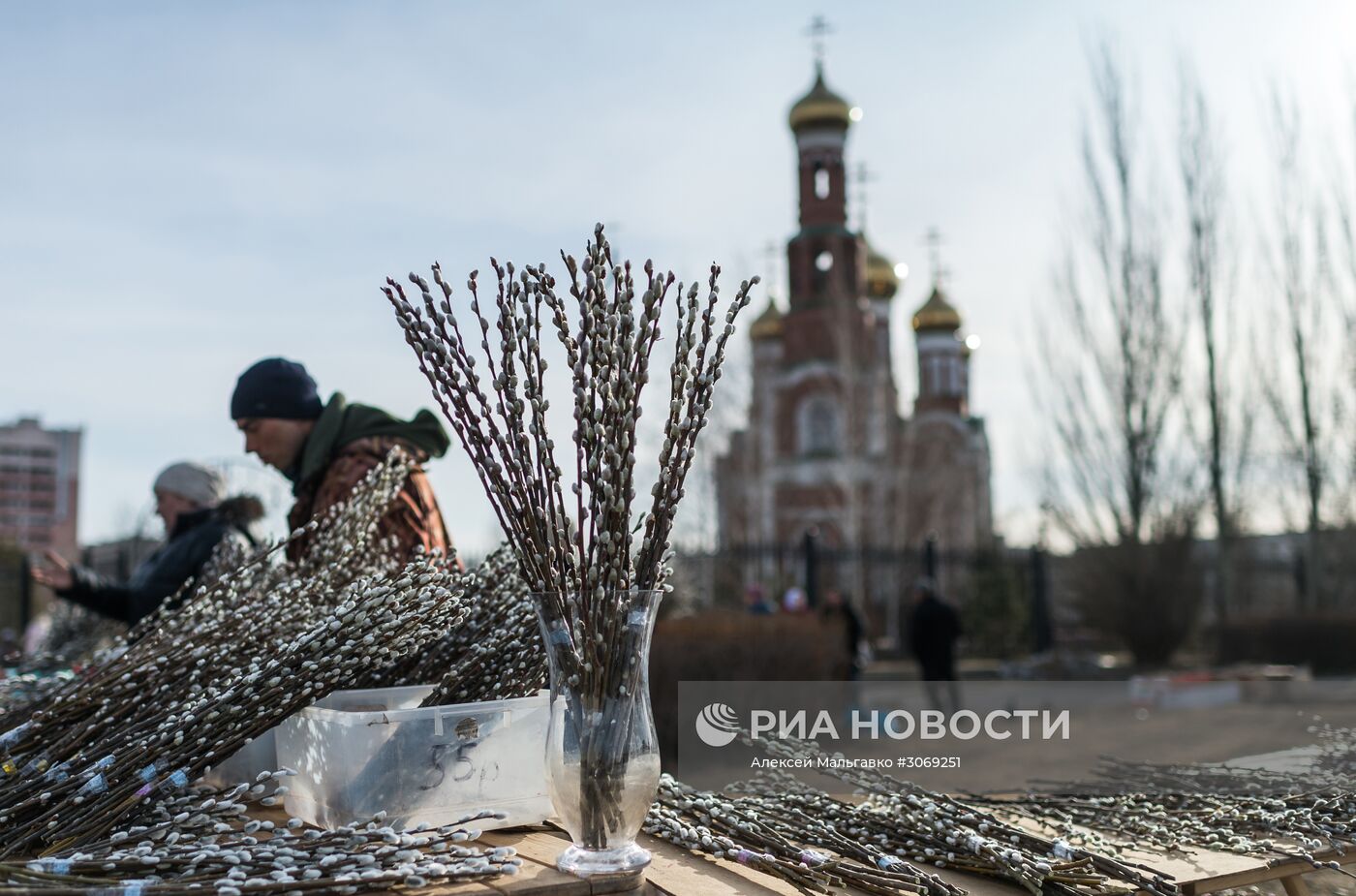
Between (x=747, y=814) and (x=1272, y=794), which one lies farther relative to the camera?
(x=1272, y=794)

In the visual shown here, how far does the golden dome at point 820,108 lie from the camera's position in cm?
3127

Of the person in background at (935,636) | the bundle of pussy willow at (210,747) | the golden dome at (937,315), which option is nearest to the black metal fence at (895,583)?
the person in background at (935,636)

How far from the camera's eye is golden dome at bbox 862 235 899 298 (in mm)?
34281

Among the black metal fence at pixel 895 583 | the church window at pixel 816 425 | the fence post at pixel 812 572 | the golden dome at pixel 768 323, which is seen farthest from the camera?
the golden dome at pixel 768 323

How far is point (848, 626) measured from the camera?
34.1 feet

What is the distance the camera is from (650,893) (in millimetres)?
1449

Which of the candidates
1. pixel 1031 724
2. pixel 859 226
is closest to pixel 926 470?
pixel 859 226

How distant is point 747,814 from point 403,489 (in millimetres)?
1290

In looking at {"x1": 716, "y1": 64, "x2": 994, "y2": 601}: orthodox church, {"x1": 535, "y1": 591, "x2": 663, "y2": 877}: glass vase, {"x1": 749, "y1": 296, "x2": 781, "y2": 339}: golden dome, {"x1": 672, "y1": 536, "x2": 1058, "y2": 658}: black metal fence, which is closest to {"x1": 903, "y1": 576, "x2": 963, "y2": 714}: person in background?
{"x1": 672, "y1": 536, "x2": 1058, "y2": 658}: black metal fence

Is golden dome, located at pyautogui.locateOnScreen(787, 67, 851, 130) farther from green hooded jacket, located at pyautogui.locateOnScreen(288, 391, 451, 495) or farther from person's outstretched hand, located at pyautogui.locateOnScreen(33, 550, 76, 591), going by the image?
green hooded jacket, located at pyautogui.locateOnScreen(288, 391, 451, 495)

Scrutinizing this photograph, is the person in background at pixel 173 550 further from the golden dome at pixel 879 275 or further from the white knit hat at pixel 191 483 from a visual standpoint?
the golden dome at pixel 879 275

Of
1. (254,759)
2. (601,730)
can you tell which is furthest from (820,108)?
(601,730)

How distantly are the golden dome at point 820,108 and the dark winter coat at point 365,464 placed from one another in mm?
30203

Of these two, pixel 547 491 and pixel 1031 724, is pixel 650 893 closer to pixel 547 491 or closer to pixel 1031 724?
pixel 547 491
